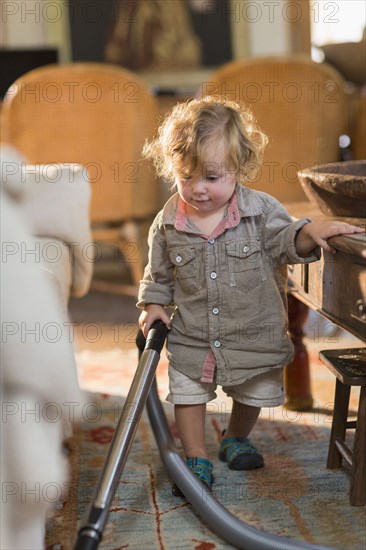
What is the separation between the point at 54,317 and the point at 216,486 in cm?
82

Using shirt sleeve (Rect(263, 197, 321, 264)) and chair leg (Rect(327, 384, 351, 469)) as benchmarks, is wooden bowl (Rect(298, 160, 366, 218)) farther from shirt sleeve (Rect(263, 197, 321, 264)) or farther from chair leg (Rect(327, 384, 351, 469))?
chair leg (Rect(327, 384, 351, 469))

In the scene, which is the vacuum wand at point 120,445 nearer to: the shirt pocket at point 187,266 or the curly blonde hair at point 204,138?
the shirt pocket at point 187,266

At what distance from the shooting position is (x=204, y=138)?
74.3 inches

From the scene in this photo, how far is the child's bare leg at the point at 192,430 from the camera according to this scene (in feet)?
6.64

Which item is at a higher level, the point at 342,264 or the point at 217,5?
the point at 217,5

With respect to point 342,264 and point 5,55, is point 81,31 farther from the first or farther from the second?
point 342,264

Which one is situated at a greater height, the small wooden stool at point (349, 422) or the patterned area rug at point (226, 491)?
the small wooden stool at point (349, 422)

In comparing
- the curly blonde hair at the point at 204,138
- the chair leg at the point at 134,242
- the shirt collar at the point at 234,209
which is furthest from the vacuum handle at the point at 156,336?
the chair leg at the point at 134,242

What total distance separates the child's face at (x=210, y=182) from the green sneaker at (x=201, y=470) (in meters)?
0.58

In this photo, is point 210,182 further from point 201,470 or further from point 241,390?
point 201,470

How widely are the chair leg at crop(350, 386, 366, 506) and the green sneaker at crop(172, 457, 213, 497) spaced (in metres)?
0.32

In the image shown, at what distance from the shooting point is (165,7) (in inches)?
223

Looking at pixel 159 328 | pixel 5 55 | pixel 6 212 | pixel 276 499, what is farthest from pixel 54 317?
pixel 5 55

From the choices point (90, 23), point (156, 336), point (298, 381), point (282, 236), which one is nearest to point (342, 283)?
point (282, 236)
